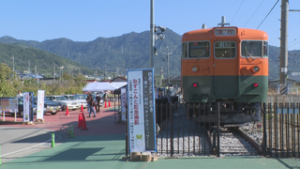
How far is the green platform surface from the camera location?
7230 millimetres

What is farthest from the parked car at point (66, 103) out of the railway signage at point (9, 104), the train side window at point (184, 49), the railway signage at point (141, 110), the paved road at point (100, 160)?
the railway signage at point (141, 110)

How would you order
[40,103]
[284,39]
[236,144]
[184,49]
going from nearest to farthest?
1. [236,144]
2. [184,49]
3. [284,39]
4. [40,103]

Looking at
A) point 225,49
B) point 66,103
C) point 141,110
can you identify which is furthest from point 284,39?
point 66,103

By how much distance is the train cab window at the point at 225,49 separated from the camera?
1100cm

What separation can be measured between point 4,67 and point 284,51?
19076 millimetres

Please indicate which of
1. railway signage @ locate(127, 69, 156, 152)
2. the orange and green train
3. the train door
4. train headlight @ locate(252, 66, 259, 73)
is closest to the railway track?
the orange and green train

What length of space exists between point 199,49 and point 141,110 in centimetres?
437

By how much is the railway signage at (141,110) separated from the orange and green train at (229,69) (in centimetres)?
353

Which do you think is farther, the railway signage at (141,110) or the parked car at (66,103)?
the parked car at (66,103)

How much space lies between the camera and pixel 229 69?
1095cm

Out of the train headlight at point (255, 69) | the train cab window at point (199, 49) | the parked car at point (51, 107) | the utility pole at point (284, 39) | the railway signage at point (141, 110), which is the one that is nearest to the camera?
the railway signage at point (141, 110)

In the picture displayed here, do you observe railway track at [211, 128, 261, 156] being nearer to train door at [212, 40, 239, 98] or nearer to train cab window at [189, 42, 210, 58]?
train door at [212, 40, 239, 98]

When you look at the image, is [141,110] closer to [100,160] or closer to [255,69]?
[100,160]

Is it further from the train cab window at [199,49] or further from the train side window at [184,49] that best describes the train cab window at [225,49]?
the train side window at [184,49]
